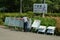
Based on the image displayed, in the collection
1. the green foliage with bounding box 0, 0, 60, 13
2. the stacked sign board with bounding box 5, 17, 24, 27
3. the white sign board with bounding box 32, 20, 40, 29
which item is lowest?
the green foliage with bounding box 0, 0, 60, 13

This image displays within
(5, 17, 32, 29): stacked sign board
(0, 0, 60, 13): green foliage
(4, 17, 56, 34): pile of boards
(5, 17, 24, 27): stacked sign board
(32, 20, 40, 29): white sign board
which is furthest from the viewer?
(0, 0, 60, 13): green foliage

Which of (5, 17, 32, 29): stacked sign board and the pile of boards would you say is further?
(5, 17, 32, 29): stacked sign board

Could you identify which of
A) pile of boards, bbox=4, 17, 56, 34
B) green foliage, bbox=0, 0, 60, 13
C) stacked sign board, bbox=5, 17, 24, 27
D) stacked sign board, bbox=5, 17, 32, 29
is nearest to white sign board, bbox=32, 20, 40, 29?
pile of boards, bbox=4, 17, 56, 34

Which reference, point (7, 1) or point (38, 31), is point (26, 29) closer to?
point (38, 31)

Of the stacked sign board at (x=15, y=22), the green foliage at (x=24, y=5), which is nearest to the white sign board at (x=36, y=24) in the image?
the stacked sign board at (x=15, y=22)

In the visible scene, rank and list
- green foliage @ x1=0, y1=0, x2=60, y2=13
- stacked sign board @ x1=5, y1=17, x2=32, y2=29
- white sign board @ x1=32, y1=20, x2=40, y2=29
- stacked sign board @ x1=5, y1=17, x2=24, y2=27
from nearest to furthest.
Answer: white sign board @ x1=32, y1=20, x2=40, y2=29, stacked sign board @ x1=5, y1=17, x2=32, y2=29, stacked sign board @ x1=5, y1=17, x2=24, y2=27, green foliage @ x1=0, y1=0, x2=60, y2=13

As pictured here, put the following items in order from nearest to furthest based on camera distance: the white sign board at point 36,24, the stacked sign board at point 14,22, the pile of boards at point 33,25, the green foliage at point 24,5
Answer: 1. the pile of boards at point 33,25
2. the white sign board at point 36,24
3. the stacked sign board at point 14,22
4. the green foliage at point 24,5

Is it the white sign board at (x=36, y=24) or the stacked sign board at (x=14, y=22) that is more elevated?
the white sign board at (x=36, y=24)

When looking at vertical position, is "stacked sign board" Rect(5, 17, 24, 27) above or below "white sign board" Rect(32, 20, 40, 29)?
below

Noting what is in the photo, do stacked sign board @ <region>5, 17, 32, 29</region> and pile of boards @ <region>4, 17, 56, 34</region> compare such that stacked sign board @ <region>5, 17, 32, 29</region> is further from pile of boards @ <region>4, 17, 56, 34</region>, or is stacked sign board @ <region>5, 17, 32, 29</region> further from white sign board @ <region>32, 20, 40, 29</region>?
white sign board @ <region>32, 20, 40, 29</region>

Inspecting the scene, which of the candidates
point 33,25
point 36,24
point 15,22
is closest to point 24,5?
point 15,22

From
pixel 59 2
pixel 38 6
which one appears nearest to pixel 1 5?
pixel 59 2

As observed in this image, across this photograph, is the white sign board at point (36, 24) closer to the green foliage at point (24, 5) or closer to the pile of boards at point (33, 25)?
the pile of boards at point (33, 25)

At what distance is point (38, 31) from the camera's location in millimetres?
20656
